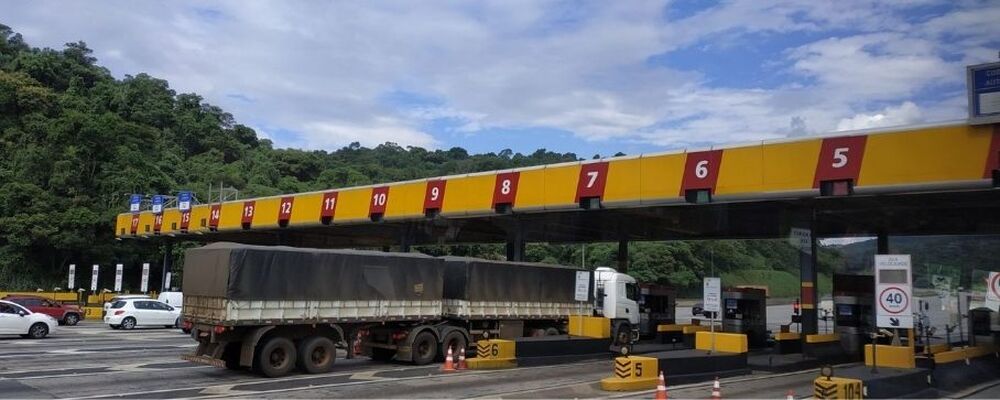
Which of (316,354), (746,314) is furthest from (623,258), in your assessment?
(316,354)

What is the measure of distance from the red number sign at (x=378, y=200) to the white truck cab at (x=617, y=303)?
8718mm

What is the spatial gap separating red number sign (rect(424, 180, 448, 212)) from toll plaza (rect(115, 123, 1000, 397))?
9 centimetres

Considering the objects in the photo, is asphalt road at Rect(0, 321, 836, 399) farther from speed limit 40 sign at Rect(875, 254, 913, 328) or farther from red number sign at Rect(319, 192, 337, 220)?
red number sign at Rect(319, 192, 337, 220)

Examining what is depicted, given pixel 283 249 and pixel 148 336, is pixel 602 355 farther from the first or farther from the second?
pixel 148 336

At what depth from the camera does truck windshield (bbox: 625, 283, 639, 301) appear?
27.2 meters

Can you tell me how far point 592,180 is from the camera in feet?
75.8

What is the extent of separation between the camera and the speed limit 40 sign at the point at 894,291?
568 inches

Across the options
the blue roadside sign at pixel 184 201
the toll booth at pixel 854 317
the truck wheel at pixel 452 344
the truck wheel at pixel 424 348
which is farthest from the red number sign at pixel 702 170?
the blue roadside sign at pixel 184 201

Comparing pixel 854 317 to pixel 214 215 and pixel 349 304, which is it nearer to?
pixel 349 304

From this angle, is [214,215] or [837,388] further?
[214,215]

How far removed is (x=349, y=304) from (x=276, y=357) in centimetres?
222

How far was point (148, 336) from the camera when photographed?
29.3 m

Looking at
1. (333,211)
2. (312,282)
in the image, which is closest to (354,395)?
(312,282)

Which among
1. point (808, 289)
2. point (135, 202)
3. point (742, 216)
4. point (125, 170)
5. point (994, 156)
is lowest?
point (808, 289)
